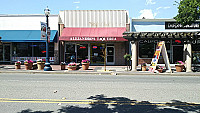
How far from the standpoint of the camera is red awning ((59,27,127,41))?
18.8m

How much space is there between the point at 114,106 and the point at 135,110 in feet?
2.15

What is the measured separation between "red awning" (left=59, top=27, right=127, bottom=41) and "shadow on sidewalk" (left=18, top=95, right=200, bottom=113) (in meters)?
13.4

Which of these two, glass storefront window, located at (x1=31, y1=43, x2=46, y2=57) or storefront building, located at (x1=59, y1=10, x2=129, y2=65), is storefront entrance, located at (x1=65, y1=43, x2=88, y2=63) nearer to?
storefront building, located at (x1=59, y1=10, x2=129, y2=65)

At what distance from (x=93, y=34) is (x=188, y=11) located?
9.78m

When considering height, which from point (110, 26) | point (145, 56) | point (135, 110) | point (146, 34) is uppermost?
point (110, 26)

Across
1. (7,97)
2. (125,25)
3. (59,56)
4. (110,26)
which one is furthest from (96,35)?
(7,97)

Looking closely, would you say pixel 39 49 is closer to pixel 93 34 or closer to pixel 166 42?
pixel 93 34

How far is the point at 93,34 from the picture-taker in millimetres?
19531

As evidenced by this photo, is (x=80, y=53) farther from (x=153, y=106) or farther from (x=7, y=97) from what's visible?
(x=153, y=106)

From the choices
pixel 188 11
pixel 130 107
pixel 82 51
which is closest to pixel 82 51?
pixel 82 51

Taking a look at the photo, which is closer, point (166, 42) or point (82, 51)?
point (166, 42)

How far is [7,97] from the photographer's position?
6.09 meters

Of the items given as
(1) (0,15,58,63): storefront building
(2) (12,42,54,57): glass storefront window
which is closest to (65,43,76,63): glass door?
(1) (0,15,58,63): storefront building

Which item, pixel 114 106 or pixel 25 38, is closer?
pixel 114 106
